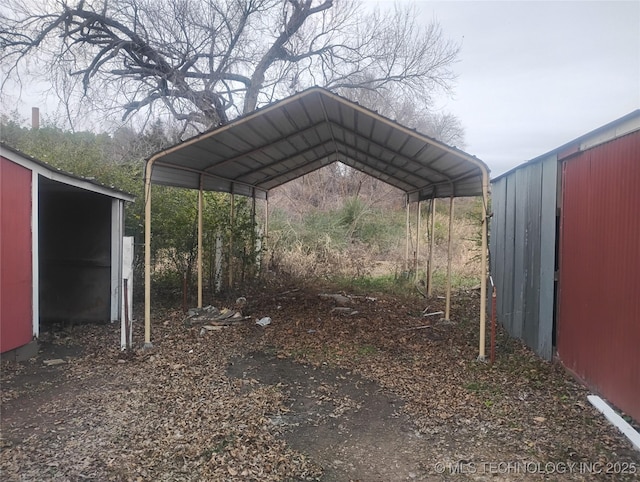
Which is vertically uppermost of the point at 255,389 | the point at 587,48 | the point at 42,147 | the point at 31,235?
the point at 587,48

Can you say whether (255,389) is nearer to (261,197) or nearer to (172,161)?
(172,161)

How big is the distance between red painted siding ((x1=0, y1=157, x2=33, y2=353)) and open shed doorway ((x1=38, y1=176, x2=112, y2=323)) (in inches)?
79.2

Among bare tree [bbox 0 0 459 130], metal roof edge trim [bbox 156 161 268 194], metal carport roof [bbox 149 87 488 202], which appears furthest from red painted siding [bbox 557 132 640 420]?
bare tree [bbox 0 0 459 130]

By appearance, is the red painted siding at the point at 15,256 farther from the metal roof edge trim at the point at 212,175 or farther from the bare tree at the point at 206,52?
the bare tree at the point at 206,52

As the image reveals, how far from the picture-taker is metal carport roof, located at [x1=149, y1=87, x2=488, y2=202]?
17.1 ft

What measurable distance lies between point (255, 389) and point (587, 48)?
10725 millimetres

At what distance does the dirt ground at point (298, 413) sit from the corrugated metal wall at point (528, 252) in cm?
39

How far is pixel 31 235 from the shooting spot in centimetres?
486

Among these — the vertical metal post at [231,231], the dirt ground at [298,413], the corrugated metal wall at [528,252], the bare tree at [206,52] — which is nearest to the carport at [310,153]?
the vertical metal post at [231,231]

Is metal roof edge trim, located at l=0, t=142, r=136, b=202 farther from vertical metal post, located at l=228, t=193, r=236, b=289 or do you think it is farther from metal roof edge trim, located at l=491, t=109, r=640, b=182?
metal roof edge trim, located at l=491, t=109, r=640, b=182

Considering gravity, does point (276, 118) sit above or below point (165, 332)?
above

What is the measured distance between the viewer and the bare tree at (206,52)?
1059cm

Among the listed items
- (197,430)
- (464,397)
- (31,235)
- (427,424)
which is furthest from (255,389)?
(31,235)

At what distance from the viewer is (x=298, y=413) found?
12.3ft
